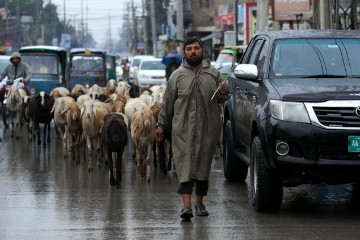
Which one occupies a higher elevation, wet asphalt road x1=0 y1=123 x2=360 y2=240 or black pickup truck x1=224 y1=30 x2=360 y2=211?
black pickup truck x1=224 y1=30 x2=360 y2=211

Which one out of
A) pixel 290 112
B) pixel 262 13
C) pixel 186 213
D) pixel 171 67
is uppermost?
pixel 262 13

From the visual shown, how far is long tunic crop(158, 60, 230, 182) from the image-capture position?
10992 mm

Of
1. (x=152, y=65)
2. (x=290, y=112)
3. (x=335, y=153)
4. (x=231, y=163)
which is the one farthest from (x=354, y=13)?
(x=152, y=65)

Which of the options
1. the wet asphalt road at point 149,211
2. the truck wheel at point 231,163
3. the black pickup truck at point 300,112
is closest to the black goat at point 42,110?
the wet asphalt road at point 149,211

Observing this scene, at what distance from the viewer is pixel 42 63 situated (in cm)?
3372

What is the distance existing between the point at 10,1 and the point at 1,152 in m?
108

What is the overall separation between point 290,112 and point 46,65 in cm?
2345

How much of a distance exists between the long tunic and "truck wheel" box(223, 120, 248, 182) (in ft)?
9.60

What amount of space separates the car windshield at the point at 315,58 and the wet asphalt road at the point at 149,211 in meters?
1.56

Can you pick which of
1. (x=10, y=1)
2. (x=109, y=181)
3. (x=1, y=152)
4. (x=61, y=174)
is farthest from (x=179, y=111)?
(x=10, y=1)

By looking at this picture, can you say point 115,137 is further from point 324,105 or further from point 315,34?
point 324,105

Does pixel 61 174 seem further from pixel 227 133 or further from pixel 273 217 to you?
pixel 273 217

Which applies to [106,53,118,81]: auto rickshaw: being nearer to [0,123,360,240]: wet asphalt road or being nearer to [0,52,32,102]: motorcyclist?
[0,52,32,102]: motorcyclist

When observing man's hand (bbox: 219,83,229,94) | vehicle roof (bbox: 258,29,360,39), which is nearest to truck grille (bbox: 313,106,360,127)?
man's hand (bbox: 219,83,229,94)
